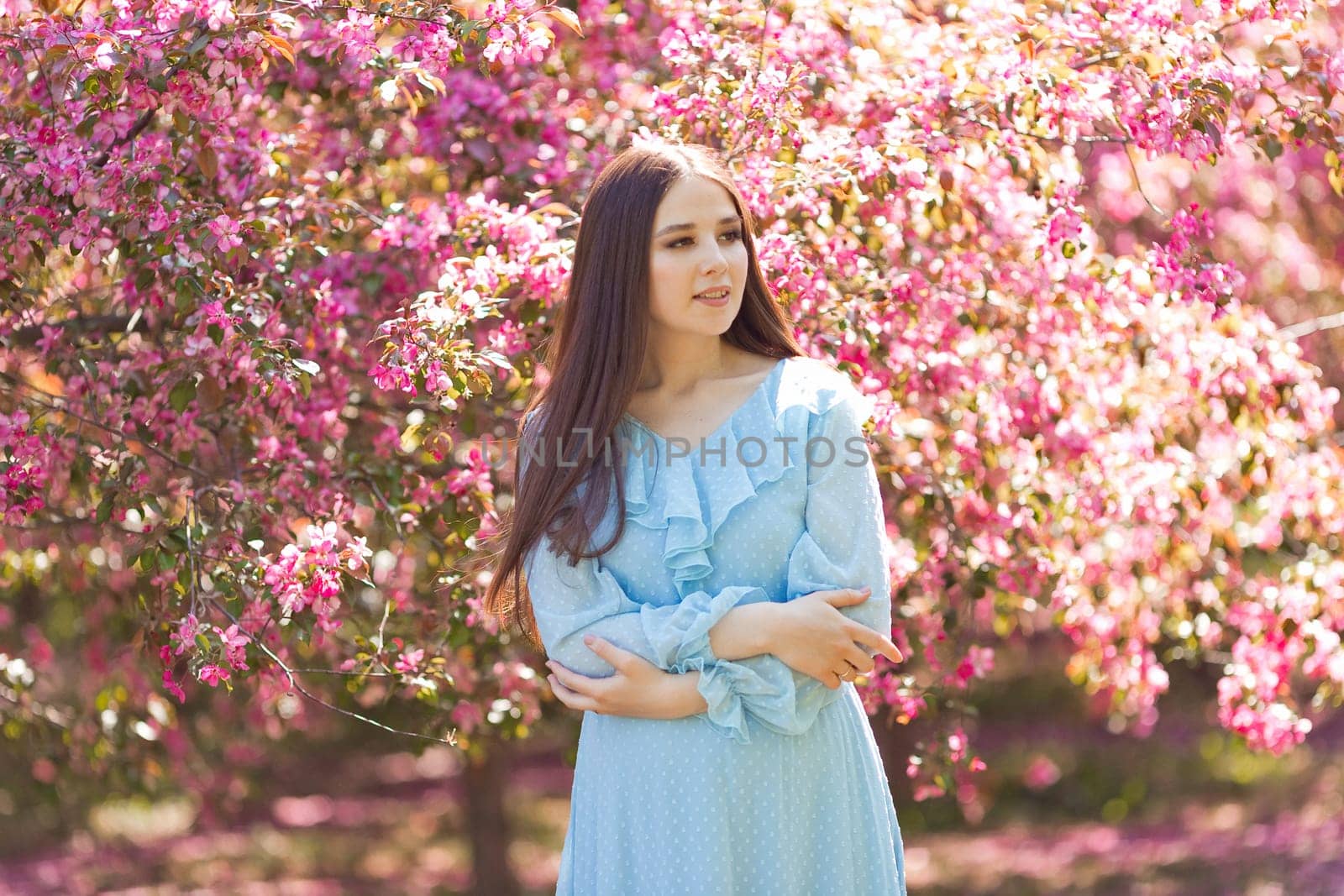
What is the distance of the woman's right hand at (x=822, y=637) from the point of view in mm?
2156

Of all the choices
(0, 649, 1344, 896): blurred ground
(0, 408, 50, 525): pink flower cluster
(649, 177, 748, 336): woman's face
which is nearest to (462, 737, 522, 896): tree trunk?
(0, 649, 1344, 896): blurred ground

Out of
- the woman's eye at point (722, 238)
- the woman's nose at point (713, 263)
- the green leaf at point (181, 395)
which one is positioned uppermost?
the woman's eye at point (722, 238)

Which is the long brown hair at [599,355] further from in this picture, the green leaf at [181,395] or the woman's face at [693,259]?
the green leaf at [181,395]

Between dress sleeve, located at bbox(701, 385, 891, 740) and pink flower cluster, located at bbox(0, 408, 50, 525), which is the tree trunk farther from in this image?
dress sleeve, located at bbox(701, 385, 891, 740)

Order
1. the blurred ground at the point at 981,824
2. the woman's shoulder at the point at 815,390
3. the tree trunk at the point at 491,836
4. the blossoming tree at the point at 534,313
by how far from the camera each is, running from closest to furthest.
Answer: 1. the woman's shoulder at the point at 815,390
2. the blossoming tree at the point at 534,313
3. the tree trunk at the point at 491,836
4. the blurred ground at the point at 981,824

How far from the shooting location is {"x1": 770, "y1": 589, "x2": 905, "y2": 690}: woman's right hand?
2156 millimetres

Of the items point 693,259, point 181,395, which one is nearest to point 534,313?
point 181,395

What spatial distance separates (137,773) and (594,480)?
2.74 meters

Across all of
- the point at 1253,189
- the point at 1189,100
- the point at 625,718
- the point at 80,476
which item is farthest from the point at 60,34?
the point at 1253,189

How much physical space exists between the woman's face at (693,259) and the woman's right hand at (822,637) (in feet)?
1.61

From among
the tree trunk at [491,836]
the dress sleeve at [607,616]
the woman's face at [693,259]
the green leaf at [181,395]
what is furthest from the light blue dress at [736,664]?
the tree trunk at [491,836]

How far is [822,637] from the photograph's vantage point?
2.16 metres

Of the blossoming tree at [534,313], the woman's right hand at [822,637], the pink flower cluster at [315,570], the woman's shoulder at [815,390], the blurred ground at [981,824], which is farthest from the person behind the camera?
the blurred ground at [981,824]

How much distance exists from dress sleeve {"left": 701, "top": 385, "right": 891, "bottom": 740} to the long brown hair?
29 centimetres
